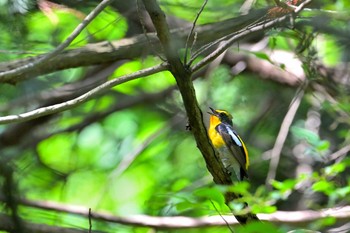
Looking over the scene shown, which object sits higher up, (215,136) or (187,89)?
(215,136)

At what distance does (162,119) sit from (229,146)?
1.28 m

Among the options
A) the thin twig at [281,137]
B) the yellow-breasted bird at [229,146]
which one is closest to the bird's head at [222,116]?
the yellow-breasted bird at [229,146]

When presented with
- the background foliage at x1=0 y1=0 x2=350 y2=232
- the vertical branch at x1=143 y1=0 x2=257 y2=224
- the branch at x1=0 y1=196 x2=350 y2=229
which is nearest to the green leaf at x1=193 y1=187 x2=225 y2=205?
the vertical branch at x1=143 y1=0 x2=257 y2=224

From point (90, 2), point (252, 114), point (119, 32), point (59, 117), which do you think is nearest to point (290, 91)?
point (252, 114)

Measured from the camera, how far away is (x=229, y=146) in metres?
4.16

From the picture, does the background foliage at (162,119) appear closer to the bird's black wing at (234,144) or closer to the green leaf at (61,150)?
the green leaf at (61,150)

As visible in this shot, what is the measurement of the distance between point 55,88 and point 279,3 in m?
2.04

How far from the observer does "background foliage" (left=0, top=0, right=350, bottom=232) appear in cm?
371

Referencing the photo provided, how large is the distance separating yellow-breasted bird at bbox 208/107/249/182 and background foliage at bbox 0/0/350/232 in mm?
172

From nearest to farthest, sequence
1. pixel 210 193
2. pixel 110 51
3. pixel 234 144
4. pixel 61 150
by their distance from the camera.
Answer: pixel 210 193 < pixel 110 51 < pixel 234 144 < pixel 61 150

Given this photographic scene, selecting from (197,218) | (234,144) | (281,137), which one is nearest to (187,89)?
(234,144)

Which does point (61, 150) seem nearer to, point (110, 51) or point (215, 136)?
point (215, 136)

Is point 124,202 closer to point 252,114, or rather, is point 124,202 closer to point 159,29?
point 252,114

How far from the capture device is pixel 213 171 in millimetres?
2703
